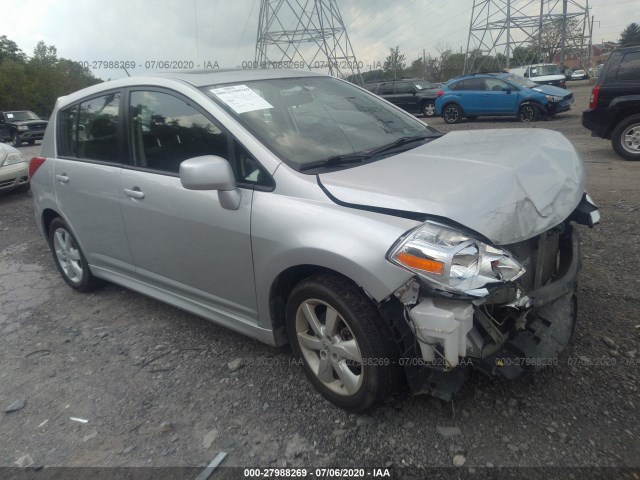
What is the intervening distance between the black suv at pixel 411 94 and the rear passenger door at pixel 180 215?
657 inches

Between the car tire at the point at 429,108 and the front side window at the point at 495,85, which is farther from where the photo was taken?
the car tire at the point at 429,108

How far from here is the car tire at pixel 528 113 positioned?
14.3 m

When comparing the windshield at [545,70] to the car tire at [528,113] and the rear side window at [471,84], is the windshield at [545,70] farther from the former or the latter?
the car tire at [528,113]

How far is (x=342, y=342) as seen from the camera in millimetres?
2461

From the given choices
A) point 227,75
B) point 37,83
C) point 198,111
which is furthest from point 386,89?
point 37,83

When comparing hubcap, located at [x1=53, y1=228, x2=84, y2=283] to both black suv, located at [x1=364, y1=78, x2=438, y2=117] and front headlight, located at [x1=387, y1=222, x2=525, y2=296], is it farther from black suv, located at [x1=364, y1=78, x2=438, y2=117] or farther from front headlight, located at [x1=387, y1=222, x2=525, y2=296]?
black suv, located at [x1=364, y1=78, x2=438, y2=117]

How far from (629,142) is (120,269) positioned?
8.01 m

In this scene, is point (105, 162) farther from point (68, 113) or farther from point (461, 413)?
point (461, 413)

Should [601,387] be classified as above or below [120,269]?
below

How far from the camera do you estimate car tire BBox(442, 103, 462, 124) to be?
16.0 m

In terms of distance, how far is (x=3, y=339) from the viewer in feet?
12.3

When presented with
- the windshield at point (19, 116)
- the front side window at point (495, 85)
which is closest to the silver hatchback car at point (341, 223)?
the front side window at point (495, 85)

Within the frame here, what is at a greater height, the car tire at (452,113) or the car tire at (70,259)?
the car tire at (452,113)

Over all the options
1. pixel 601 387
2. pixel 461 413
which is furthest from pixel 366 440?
pixel 601 387
